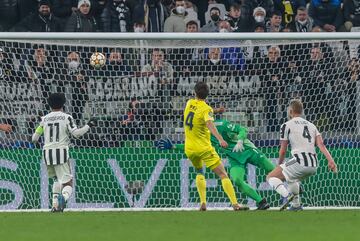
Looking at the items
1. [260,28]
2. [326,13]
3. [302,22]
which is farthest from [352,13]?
[260,28]

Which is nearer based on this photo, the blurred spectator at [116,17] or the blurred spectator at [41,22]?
the blurred spectator at [41,22]

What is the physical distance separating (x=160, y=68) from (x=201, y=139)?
2.10 meters

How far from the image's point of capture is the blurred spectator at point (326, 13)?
2358 cm

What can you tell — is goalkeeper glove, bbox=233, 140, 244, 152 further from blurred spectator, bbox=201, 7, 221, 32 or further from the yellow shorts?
blurred spectator, bbox=201, 7, 221, 32

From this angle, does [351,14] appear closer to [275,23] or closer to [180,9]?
[275,23]

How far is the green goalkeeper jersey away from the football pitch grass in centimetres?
177

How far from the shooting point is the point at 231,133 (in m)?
18.8

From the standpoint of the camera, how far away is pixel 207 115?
695 inches

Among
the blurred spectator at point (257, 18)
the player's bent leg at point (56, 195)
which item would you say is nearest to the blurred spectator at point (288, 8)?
the blurred spectator at point (257, 18)

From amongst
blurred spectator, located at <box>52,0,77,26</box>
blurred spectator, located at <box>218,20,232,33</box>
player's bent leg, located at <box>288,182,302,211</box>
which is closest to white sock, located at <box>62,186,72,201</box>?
player's bent leg, located at <box>288,182,302,211</box>

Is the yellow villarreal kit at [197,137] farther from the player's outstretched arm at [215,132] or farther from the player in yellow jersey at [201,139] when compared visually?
the player's outstretched arm at [215,132]

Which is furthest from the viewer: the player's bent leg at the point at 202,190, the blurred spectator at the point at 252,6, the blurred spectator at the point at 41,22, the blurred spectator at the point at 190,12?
the blurred spectator at the point at 190,12

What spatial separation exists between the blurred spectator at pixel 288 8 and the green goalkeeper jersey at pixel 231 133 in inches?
207

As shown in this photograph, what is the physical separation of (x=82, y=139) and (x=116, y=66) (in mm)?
1367
